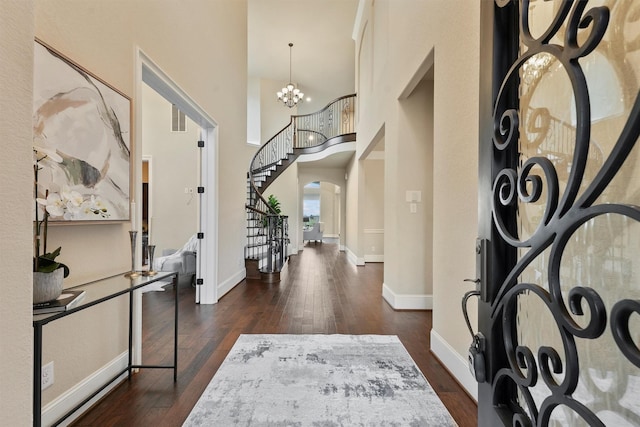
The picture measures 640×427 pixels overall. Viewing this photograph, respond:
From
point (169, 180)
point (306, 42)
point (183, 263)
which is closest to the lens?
point (183, 263)

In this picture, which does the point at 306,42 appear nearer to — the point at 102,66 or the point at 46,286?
the point at 102,66

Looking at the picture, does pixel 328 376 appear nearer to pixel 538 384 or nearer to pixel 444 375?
pixel 444 375

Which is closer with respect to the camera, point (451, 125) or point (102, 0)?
point (102, 0)

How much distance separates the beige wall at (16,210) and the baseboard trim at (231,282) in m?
3.48

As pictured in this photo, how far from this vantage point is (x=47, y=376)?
1.56 m

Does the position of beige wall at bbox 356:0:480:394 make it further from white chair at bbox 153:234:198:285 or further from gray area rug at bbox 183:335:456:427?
white chair at bbox 153:234:198:285

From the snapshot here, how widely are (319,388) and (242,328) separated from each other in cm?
134

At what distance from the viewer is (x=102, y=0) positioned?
1.89 m

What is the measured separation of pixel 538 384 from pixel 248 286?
14.8 feet

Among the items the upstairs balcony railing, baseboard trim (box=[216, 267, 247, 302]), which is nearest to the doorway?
baseboard trim (box=[216, 267, 247, 302])

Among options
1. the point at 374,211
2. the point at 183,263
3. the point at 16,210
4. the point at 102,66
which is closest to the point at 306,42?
the point at 374,211

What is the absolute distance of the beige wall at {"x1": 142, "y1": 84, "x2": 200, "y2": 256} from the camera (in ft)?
22.2

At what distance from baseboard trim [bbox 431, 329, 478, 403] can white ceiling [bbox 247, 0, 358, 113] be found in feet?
23.6

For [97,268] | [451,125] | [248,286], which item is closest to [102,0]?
[97,268]
